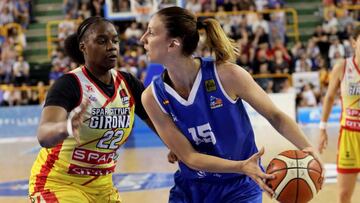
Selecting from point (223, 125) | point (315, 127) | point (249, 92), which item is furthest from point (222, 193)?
point (315, 127)

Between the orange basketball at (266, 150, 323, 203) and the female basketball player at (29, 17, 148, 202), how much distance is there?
1.20 metres

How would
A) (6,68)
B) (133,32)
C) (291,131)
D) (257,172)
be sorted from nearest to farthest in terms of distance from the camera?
(257,172) → (291,131) → (133,32) → (6,68)

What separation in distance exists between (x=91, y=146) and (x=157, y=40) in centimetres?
92

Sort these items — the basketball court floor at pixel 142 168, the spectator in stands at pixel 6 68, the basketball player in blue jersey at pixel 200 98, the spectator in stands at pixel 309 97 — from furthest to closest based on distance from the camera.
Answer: the spectator in stands at pixel 6 68
the spectator in stands at pixel 309 97
the basketball court floor at pixel 142 168
the basketball player in blue jersey at pixel 200 98

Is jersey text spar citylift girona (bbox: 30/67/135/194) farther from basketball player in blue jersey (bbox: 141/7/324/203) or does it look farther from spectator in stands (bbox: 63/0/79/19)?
spectator in stands (bbox: 63/0/79/19)

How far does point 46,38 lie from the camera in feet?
65.6

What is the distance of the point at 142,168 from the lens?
9250 mm

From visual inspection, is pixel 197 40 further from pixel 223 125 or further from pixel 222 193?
pixel 222 193

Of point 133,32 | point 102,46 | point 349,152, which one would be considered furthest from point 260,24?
point 102,46

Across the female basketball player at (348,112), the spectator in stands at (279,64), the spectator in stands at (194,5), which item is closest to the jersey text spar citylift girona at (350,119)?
the female basketball player at (348,112)

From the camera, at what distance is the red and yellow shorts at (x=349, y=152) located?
552 centimetres

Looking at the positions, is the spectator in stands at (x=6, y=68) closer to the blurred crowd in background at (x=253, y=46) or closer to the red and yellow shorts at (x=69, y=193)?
the blurred crowd in background at (x=253, y=46)

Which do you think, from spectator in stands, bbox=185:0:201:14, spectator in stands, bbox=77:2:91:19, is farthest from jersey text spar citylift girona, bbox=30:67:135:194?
spectator in stands, bbox=77:2:91:19

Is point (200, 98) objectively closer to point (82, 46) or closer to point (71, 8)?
point (82, 46)
